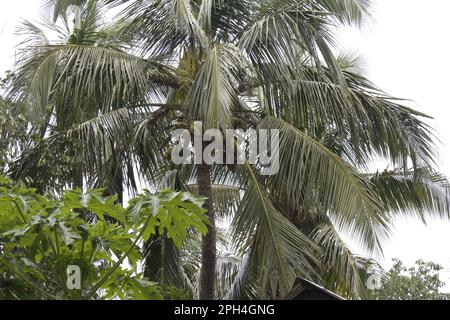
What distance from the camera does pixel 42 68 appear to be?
30.1 ft

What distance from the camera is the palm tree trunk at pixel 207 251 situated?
9336 mm

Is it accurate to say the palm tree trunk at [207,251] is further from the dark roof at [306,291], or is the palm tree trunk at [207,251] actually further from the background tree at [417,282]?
the background tree at [417,282]

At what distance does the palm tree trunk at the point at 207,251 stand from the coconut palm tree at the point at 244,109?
0.02m

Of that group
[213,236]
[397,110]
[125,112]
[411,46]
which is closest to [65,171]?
[125,112]

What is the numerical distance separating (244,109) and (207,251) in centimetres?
171

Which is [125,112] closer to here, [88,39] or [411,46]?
[88,39]

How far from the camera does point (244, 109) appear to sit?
9984 millimetres

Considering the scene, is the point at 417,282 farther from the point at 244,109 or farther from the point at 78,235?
the point at 78,235

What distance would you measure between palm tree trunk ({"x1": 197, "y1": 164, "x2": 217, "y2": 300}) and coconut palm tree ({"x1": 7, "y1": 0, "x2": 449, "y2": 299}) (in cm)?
2

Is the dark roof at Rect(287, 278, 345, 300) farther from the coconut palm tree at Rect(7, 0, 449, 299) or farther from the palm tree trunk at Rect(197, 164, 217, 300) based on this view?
the palm tree trunk at Rect(197, 164, 217, 300)

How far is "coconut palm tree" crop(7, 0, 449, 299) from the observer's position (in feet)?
29.5

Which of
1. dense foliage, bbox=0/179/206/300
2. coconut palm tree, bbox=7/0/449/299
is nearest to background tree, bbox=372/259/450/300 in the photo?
coconut palm tree, bbox=7/0/449/299

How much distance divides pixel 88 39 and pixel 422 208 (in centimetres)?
527

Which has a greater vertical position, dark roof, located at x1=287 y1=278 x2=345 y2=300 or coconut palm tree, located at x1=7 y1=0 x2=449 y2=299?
coconut palm tree, located at x1=7 y1=0 x2=449 y2=299
